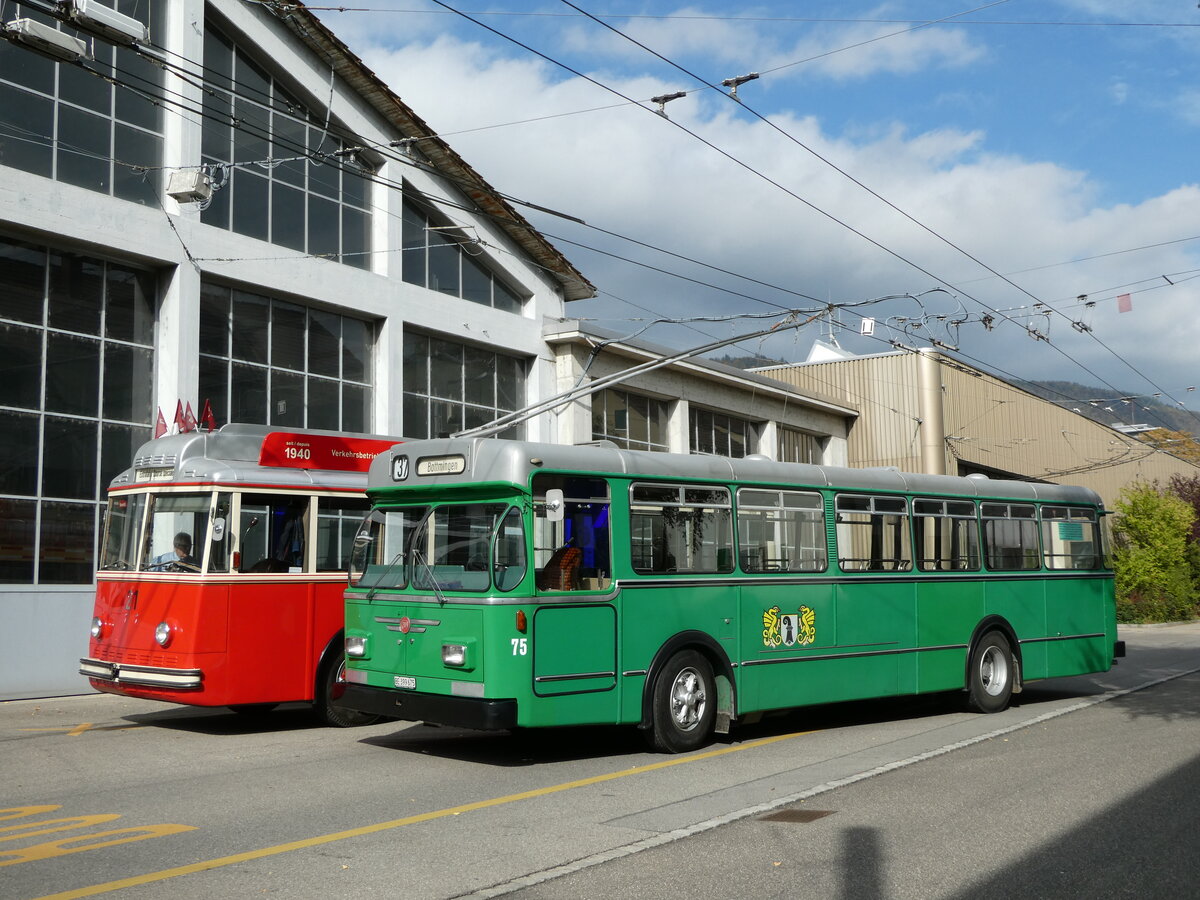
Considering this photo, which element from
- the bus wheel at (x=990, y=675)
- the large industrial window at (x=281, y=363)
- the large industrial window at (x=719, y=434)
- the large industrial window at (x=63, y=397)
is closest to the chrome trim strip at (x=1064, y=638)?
the bus wheel at (x=990, y=675)

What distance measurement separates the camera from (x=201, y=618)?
11.9 meters

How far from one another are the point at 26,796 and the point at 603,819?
14.3 ft

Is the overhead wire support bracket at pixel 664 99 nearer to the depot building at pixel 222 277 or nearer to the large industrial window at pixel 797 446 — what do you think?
the depot building at pixel 222 277

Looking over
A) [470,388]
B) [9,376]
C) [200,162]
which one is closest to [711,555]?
[9,376]

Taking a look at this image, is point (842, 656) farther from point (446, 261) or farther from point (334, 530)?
point (446, 261)

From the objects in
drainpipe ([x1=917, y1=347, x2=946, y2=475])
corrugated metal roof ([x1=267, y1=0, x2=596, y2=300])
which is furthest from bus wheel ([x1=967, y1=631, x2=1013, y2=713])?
drainpipe ([x1=917, y1=347, x2=946, y2=475])

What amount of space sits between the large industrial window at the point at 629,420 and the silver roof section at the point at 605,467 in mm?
15372

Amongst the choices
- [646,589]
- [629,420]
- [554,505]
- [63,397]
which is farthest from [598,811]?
[629,420]

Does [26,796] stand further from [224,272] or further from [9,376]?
[224,272]

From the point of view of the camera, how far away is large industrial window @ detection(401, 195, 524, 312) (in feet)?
83.4

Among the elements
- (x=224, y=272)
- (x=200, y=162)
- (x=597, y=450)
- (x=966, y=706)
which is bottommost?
(x=966, y=706)

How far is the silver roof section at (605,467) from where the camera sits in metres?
10.5

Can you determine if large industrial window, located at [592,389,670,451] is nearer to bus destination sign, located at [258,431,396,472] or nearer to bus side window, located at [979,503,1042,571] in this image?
bus side window, located at [979,503,1042,571]

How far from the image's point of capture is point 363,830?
7.77m
